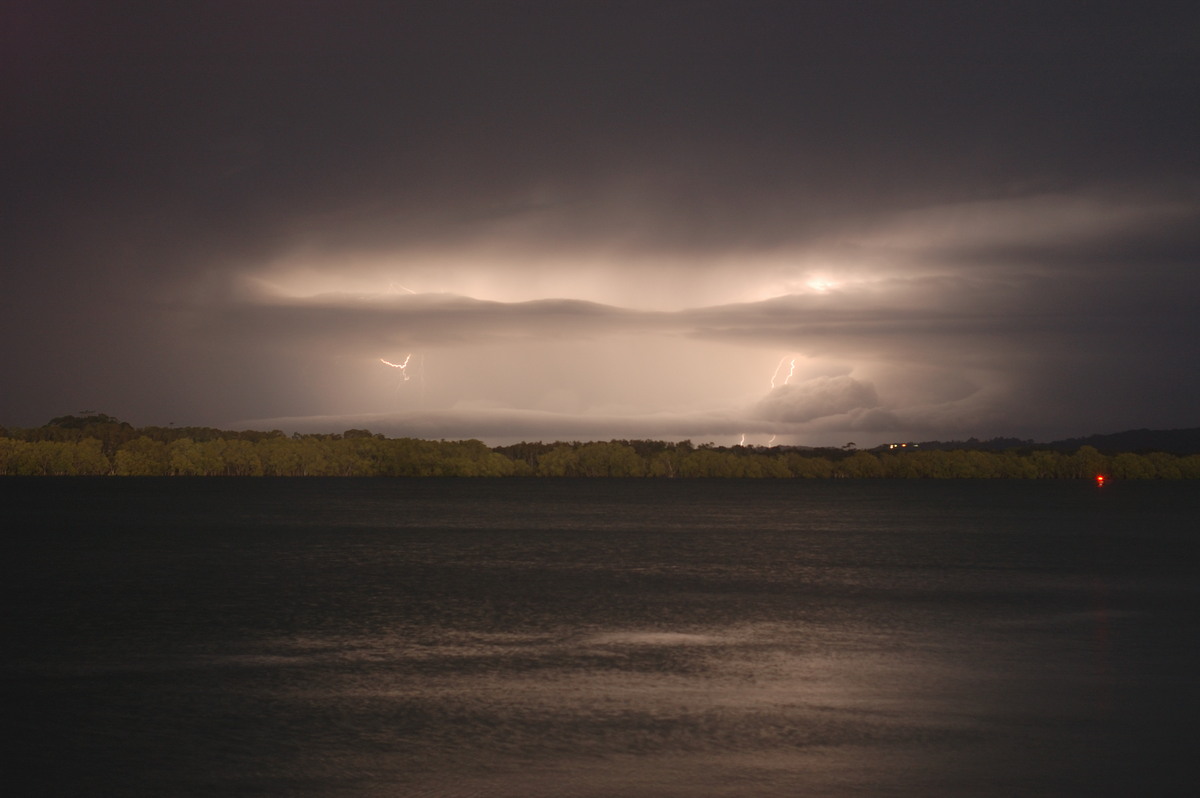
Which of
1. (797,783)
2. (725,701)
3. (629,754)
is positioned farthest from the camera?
(725,701)

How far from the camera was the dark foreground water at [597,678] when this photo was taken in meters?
18.4

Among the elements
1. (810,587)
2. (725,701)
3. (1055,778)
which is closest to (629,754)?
(725,701)

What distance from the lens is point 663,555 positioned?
252 ft

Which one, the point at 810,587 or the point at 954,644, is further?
the point at 810,587

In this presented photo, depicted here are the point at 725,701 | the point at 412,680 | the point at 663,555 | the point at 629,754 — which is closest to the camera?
the point at 629,754

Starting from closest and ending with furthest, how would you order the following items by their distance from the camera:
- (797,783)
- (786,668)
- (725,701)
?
(797,783)
(725,701)
(786,668)

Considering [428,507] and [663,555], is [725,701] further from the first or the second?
[428,507]

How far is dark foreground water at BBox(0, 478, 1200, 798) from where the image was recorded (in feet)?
60.3

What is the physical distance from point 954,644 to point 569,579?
26.7 meters

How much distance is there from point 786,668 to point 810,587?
25883mm

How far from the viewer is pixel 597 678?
27.6m

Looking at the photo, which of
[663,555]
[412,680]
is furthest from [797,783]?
[663,555]

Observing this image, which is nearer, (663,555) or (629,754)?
(629,754)

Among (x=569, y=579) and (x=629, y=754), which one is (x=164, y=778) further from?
(x=569, y=579)
